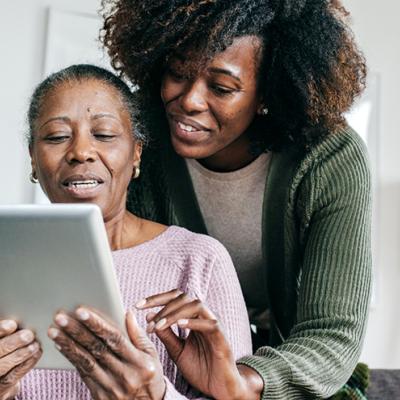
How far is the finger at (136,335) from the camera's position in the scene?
3.36ft

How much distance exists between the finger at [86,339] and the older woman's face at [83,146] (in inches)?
15.2

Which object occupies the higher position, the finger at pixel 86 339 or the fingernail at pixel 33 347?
the finger at pixel 86 339

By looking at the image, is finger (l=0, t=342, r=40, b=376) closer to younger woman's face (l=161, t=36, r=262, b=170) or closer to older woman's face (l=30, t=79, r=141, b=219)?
older woman's face (l=30, t=79, r=141, b=219)

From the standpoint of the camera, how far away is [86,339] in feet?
3.36

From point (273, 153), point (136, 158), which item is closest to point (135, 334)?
point (136, 158)

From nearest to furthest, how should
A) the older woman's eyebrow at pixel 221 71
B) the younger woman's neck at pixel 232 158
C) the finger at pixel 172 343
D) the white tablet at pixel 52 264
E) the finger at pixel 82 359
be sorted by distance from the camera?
1. the white tablet at pixel 52 264
2. the finger at pixel 82 359
3. the finger at pixel 172 343
4. the older woman's eyebrow at pixel 221 71
5. the younger woman's neck at pixel 232 158

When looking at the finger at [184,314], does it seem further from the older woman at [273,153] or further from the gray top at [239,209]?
the gray top at [239,209]

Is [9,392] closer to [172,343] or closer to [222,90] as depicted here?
[172,343]

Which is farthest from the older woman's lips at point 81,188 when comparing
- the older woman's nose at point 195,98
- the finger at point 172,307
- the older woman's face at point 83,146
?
the finger at point 172,307

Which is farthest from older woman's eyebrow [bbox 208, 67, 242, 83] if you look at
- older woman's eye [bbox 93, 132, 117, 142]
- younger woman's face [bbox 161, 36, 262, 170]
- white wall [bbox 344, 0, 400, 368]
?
white wall [bbox 344, 0, 400, 368]

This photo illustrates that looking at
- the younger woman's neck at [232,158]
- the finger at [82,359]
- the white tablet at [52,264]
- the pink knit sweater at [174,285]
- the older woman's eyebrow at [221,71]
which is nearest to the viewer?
the white tablet at [52,264]

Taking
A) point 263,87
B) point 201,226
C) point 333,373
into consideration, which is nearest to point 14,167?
point 201,226

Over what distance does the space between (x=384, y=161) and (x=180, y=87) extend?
2.40 metres

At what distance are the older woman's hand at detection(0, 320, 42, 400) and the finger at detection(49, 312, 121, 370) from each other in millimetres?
51
